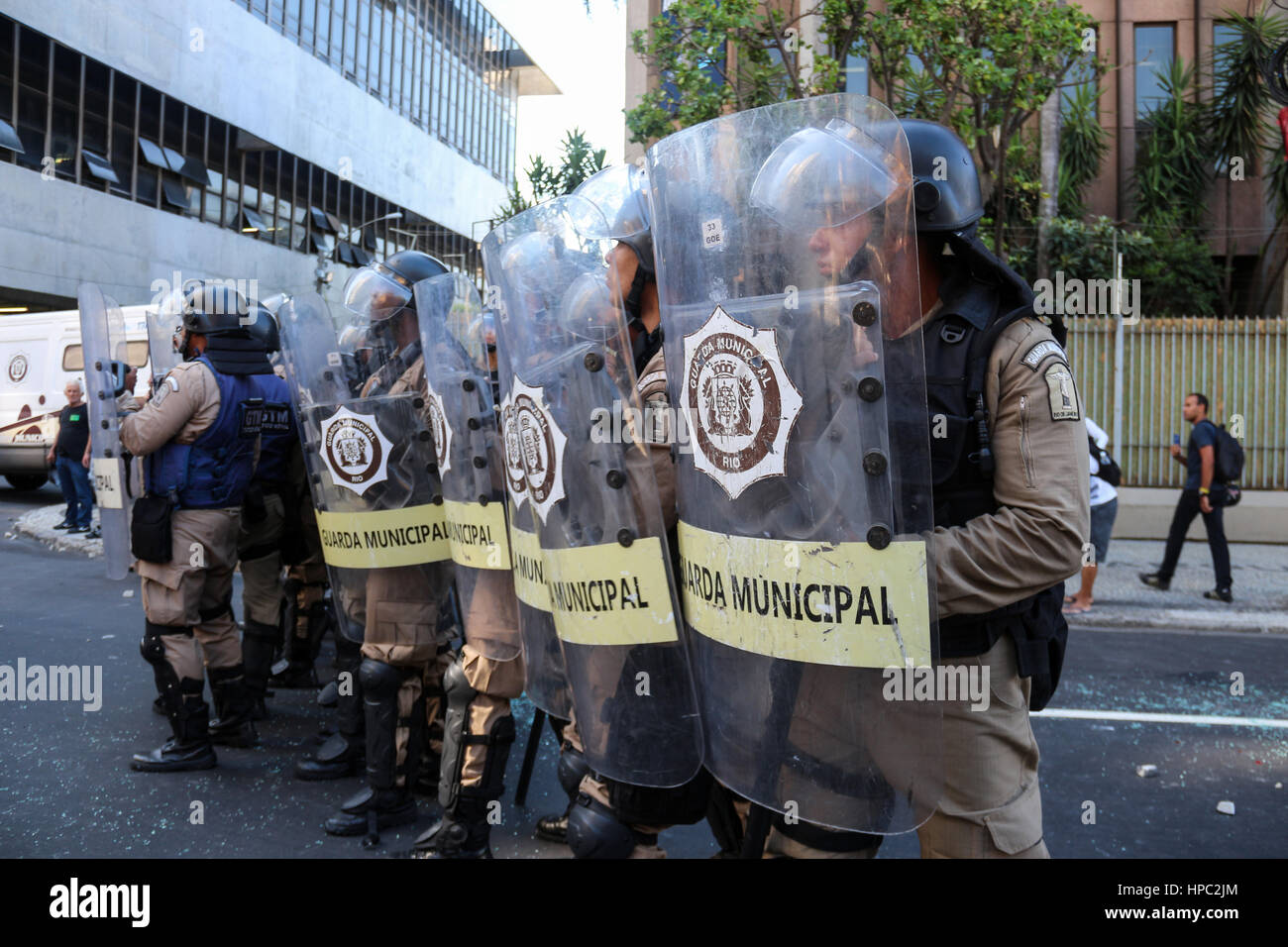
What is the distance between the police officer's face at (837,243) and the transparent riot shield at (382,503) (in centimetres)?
205

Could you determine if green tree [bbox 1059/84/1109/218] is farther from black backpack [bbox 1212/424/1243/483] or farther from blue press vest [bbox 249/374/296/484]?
blue press vest [bbox 249/374/296/484]

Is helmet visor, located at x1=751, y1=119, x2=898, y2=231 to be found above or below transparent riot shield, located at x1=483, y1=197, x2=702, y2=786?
above

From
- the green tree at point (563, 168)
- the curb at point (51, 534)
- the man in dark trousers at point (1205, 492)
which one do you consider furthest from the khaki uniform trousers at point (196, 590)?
the green tree at point (563, 168)

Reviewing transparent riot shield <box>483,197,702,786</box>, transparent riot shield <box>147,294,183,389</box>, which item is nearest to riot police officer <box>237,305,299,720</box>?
transparent riot shield <box>147,294,183,389</box>

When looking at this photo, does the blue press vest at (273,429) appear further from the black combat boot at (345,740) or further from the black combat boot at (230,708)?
the black combat boot at (345,740)

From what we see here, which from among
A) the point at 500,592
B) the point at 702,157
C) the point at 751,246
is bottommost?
the point at 500,592

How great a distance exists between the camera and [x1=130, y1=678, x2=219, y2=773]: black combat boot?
405cm

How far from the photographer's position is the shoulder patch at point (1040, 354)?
1.80 metres

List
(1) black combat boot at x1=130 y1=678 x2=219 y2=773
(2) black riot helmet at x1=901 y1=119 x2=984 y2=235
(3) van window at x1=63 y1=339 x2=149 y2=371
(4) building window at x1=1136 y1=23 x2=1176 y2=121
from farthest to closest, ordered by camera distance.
→ (4) building window at x1=1136 y1=23 x2=1176 y2=121
(3) van window at x1=63 y1=339 x2=149 y2=371
(1) black combat boot at x1=130 y1=678 x2=219 y2=773
(2) black riot helmet at x1=901 y1=119 x2=984 y2=235

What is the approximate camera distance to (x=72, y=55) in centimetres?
1898

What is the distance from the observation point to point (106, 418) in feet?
14.4

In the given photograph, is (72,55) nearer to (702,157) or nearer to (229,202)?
(229,202)
